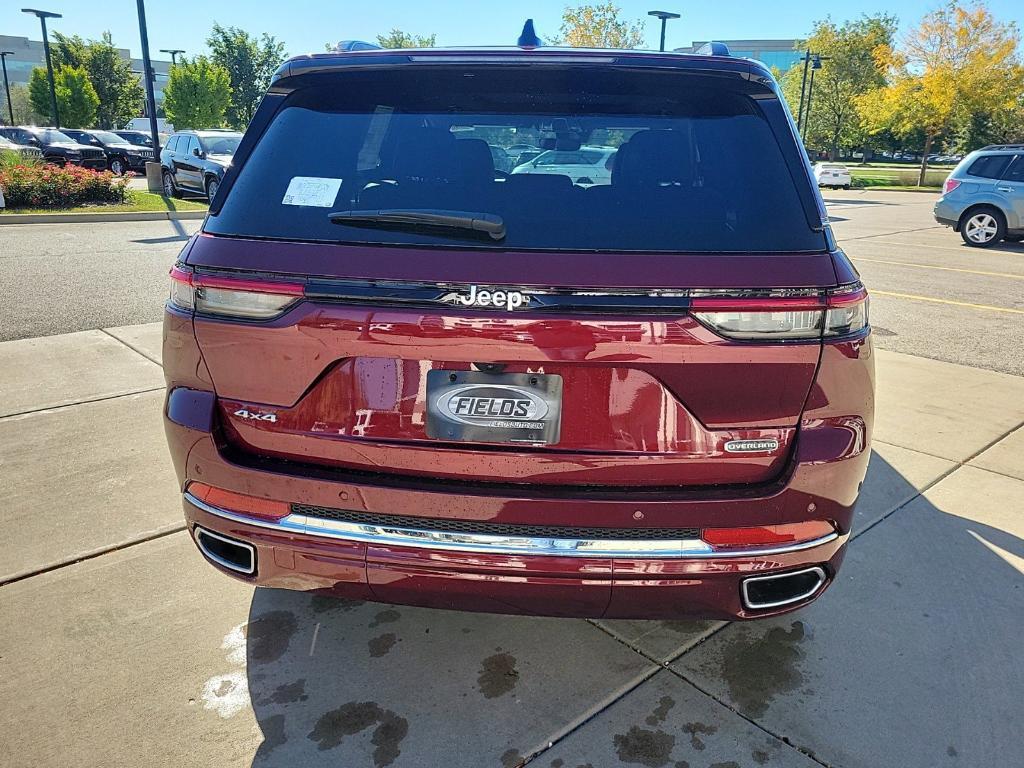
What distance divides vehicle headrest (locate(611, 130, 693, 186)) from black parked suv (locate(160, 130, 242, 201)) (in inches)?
644

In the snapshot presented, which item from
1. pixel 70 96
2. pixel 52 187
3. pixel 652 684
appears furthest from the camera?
pixel 70 96

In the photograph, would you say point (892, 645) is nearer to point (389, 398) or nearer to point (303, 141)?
point (389, 398)

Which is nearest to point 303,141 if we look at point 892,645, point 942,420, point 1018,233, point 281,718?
point 281,718

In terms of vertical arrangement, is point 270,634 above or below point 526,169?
Result: below

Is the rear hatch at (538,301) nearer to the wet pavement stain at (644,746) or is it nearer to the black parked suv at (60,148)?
the wet pavement stain at (644,746)

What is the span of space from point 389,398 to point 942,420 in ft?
14.3

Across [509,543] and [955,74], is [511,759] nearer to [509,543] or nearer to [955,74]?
[509,543]

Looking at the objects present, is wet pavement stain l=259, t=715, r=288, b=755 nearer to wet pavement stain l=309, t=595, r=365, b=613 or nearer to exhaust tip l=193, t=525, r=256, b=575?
exhaust tip l=193, t=525, r=256, b=575

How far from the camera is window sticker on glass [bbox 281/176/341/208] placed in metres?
2.12

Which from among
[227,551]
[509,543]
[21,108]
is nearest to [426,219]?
[509,543]

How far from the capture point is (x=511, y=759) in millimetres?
2199

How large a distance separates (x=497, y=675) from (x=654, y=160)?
5.58 ft

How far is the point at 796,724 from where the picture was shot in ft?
7.74

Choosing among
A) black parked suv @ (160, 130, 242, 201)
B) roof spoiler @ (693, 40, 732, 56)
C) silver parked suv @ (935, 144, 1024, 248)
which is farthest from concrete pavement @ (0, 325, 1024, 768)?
black parked suv @ (160, 130, 242, 201)
